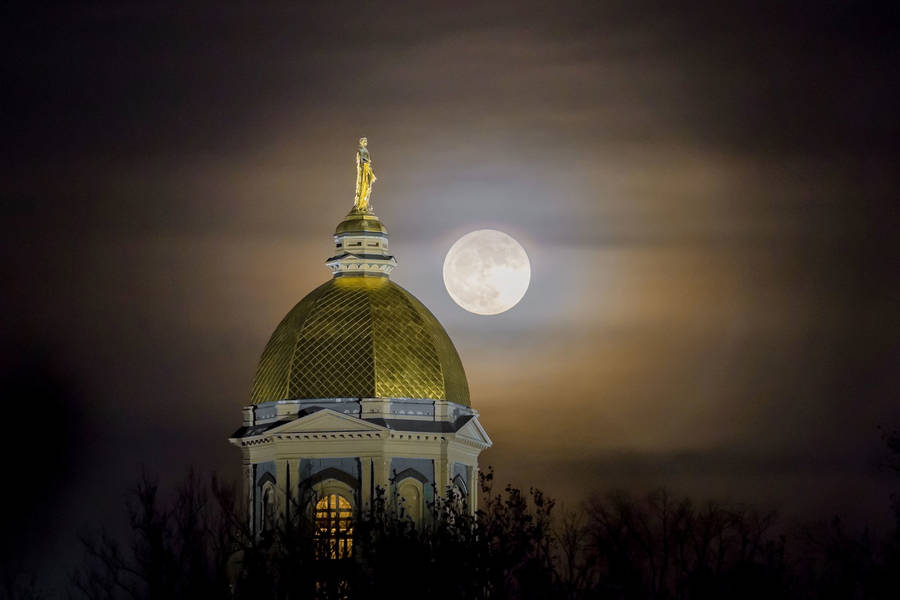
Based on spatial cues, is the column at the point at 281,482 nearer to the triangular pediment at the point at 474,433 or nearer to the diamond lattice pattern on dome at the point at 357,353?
the diamond lattice pattern on dome at the point at 357,353

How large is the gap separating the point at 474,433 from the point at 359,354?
4.97m

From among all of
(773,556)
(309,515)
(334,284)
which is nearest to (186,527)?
(309,515)

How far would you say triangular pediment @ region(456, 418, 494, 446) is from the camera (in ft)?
338

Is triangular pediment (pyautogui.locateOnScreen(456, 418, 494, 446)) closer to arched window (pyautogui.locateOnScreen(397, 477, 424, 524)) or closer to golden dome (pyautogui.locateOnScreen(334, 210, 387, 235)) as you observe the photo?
arched window (pyautogui.locateOnScreen(397, 477, 424, 524))

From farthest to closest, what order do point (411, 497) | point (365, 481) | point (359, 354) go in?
point (359, 354) < point (411, 497) < point (365, 481)

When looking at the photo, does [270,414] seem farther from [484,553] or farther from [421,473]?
[484,553]

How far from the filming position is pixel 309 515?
100375 mm

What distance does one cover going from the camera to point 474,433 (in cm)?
10425

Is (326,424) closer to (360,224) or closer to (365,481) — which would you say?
(365,481)

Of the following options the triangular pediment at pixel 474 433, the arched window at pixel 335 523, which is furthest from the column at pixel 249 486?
the triangular pediment at pixel 474 433

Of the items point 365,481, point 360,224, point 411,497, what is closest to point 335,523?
point 365,481

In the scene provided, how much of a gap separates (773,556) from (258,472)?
17437mm

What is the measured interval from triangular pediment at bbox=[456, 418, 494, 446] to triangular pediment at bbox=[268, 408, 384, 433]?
3450 mm

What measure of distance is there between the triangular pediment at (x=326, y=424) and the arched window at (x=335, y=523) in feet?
7.17
